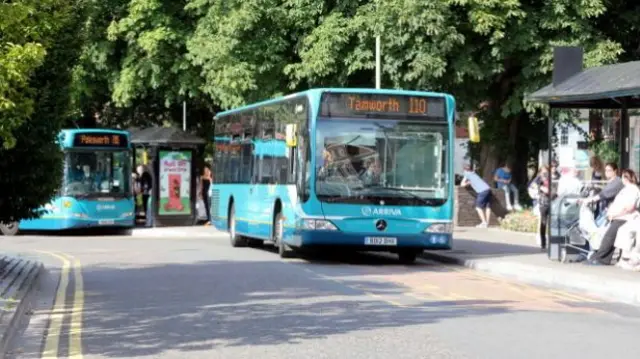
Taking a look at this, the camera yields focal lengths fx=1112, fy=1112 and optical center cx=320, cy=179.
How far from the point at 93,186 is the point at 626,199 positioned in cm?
1866

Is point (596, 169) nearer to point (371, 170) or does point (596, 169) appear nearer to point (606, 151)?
point (606, 151)

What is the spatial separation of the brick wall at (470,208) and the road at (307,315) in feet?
40.0

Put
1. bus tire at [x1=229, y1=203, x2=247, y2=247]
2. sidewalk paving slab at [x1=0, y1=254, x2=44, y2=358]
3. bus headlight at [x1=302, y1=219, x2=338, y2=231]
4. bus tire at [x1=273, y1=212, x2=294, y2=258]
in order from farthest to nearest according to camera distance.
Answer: bus tire at [x1=229, y1=203, x2=247, y2=247], bus tire at [x1=273, y1=212, x2=294, y2=258], bus headlight at [x1=302, y1=219, x2=338, y2=231], sidewalk paving slab at [x1=0, y1=254, x2=44, y2=358]

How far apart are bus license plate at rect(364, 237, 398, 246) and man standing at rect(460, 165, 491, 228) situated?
454 inches

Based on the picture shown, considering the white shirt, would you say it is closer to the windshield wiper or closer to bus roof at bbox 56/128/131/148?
the windshield wiper

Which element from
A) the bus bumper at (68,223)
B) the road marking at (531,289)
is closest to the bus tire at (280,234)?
the road marking at (531,289)

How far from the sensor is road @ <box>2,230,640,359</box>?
33.3 ft

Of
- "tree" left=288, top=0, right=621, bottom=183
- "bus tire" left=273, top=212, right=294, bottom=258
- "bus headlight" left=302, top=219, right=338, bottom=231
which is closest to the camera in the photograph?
"bus headlight" left=302, top=219, right=338, bottom=231

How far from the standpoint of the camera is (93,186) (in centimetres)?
3284

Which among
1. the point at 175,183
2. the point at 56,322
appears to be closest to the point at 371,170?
the point at 56,322

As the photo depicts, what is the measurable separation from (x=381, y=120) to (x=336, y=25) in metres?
11.3

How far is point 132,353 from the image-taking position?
392 inches

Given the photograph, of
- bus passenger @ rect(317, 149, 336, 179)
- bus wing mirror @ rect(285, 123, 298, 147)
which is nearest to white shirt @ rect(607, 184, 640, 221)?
bus passenger @ rect(317, 149, 336, 179)

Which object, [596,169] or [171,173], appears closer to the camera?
[596,169]
